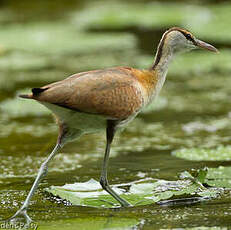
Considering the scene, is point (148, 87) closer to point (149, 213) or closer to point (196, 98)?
point (149, 213)

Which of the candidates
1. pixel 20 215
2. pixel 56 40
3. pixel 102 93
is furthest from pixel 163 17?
pixel 20 215

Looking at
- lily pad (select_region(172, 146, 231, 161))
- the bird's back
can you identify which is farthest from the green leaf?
lily pad (select_region(172, 146, 231, 161))

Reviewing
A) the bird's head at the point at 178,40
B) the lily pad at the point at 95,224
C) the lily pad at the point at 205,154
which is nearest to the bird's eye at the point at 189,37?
the bird's head at the point at 178,40

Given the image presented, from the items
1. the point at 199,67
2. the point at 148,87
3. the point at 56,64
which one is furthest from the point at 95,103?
the point at 56,64

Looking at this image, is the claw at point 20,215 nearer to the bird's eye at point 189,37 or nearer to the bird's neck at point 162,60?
the bird's neck at point 162,60

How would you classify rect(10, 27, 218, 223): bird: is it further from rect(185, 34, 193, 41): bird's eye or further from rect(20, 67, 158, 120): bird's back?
rect(185, 34, 193, 41): bird's eye

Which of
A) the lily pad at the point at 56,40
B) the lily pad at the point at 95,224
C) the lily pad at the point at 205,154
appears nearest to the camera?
the lily pad at the point at 95,224

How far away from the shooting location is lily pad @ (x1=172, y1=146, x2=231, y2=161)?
257 inches

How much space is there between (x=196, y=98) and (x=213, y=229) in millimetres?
5484

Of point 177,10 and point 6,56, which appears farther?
point 177,10

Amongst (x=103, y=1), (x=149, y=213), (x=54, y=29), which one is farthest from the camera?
(x=103, y=1)

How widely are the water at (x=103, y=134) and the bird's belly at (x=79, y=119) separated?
1.96ft

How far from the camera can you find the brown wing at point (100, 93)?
4.71 meters

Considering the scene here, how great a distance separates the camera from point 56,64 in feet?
40.5
